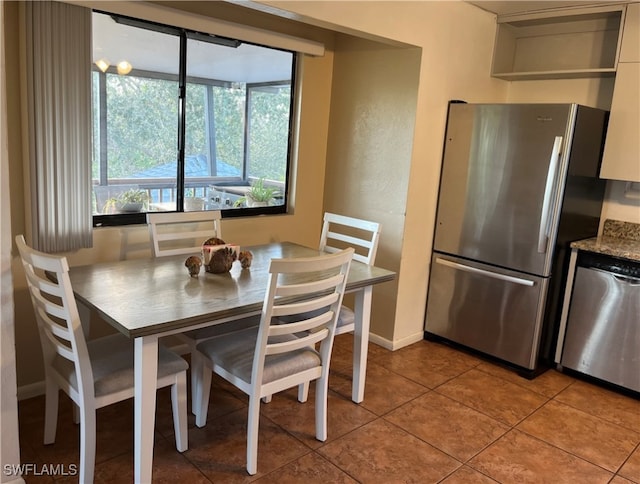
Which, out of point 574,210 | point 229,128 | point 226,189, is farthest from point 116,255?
point 574,210

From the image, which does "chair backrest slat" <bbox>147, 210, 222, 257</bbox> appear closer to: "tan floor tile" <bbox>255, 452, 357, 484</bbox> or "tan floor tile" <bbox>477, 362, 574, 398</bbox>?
"tan floor tile" <bbox>255, 452, 357, 484</bbox>

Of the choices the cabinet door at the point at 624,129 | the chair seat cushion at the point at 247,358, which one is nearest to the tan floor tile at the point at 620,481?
the chair seat cushion at the point at 247,358

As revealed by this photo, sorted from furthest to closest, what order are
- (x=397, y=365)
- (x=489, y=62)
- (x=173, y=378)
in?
(x=489, y=62)
(x=397, y=365)
(x=173, y=378)

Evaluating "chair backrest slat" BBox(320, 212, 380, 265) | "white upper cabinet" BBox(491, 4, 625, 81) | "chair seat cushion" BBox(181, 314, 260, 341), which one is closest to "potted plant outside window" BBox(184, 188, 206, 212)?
"chair backrest slat" BBox(320, 212, 380, 265)

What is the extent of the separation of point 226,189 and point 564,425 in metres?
2.44

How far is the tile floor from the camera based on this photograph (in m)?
2.22

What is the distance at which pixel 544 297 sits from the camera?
312cm

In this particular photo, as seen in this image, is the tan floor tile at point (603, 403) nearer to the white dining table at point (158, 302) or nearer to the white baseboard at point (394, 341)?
the white baseboard at point (394, 341)

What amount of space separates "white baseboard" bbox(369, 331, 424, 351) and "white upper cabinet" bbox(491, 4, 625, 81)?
77.0 inches

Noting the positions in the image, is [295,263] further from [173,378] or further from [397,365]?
[397,365]

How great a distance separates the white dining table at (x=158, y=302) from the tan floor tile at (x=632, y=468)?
4.18 feet

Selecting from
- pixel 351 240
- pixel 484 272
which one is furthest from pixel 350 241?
pixel 484 272

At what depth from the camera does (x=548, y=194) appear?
2998mm

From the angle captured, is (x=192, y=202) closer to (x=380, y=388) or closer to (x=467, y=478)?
(x=380, y=388)
